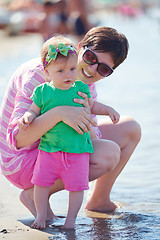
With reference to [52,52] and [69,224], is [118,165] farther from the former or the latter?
[52,52]

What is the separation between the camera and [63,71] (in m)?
2.82

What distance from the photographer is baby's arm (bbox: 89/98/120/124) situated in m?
2.95

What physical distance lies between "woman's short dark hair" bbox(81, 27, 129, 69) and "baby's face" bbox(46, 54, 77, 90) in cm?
29

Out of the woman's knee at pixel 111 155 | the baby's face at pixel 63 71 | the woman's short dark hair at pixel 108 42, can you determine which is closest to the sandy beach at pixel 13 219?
the woman's knee at pixel 111 155

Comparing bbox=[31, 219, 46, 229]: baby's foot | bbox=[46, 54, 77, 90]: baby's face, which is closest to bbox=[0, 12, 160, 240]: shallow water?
bbox=[31, 219, 46, 229]: baby's foot

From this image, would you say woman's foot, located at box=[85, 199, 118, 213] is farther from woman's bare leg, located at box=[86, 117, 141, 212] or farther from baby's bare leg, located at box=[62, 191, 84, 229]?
baby's bare leg, located at box=[62, 191, 84, 229]

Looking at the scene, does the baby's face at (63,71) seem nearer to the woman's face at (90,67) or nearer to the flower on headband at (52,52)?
the flower on headband at (52,52)

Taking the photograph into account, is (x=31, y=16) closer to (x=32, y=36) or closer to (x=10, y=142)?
(x=32, y=36)

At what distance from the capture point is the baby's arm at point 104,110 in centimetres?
295

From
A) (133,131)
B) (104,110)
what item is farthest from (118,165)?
(104,110)

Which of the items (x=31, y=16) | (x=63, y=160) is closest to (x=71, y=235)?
(x=63, y=160)

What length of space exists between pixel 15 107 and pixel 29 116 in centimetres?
19

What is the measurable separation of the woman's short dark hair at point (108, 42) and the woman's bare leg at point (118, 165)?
46 centimetres

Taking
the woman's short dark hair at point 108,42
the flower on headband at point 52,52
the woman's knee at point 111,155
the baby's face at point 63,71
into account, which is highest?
the woman's short dark hair at point 108,42
